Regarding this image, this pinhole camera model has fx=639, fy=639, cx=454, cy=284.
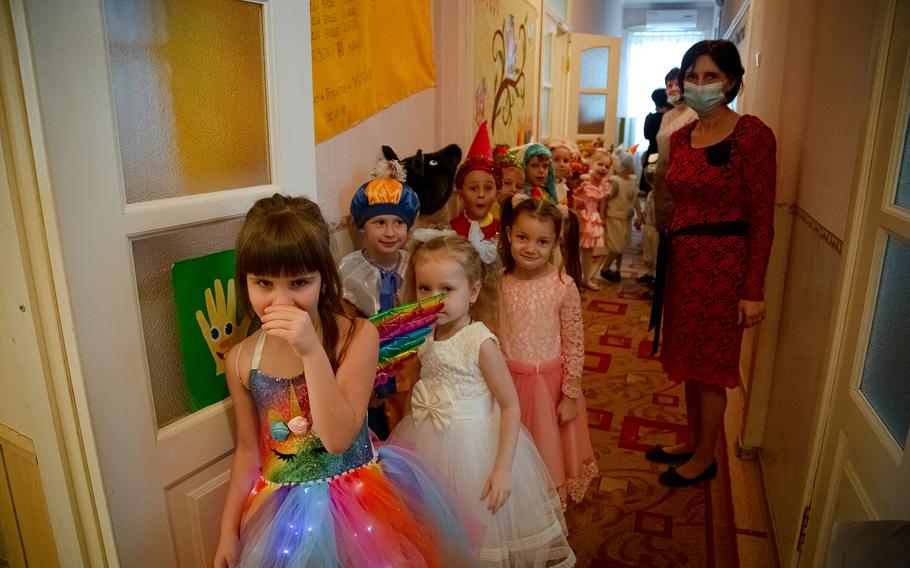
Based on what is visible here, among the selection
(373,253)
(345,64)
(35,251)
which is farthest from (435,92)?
(35,251)

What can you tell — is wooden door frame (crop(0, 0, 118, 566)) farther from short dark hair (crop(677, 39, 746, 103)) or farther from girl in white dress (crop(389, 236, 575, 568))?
short dark hair (crop(677, 39, 746, 103))

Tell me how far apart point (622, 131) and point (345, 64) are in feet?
21.8

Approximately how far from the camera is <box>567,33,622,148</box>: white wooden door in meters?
5.82

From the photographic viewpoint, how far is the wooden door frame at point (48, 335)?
88cm

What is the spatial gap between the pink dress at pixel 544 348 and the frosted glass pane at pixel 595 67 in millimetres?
4661

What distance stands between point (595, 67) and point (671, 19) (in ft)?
11.2

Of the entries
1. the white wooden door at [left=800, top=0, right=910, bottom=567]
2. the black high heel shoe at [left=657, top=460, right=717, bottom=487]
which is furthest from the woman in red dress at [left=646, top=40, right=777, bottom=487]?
the white wooden door at [left=800, top=0, right=910, bottom=567]

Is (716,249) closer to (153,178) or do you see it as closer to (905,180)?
(905,180)

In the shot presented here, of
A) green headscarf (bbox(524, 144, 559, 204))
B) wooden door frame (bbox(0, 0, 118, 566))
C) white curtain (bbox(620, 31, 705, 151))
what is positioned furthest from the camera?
white curtain (bbox(620, 31, 705, 151))

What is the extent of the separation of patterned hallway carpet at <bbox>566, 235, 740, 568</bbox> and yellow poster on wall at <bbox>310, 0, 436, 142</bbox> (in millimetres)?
1519

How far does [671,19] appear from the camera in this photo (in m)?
8.61

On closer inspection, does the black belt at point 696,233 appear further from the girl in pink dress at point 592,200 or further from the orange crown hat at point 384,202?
the girl in pink dress at point 592,200

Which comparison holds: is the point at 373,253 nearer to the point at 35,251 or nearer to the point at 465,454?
the point at 465,454

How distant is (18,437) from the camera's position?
4.13 feet
